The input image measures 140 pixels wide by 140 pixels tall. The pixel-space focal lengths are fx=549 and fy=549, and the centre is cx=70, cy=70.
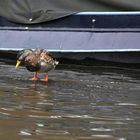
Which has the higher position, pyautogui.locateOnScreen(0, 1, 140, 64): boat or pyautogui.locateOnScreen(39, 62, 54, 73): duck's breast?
pyautogui.locateOnScreen(0, 1, 140, 64): boat

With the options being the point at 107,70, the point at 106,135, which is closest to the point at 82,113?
the point at 106,135

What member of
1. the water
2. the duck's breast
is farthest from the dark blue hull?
the duck's breast

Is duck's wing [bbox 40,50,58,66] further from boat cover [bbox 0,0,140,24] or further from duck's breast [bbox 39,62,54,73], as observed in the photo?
boat cover [bbox 0,0,140,24]

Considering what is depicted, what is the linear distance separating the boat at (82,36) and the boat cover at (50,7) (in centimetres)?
5

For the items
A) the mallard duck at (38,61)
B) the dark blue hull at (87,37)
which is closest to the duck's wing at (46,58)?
the mallard duck at (38,61)

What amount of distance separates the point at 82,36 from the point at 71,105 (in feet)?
12.8

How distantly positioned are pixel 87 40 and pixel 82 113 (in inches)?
169

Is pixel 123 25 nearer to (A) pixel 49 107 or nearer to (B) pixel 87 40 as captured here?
(B) pixel 87 40

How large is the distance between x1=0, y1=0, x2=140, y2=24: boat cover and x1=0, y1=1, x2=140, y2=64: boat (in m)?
0.05

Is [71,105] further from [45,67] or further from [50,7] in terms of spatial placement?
[50,7]

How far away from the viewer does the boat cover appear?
9.76 metres

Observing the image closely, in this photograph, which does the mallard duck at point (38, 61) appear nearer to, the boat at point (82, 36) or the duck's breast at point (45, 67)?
the duck's breast at point (45, 67)

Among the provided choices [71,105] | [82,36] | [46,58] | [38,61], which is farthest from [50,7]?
[71,105]

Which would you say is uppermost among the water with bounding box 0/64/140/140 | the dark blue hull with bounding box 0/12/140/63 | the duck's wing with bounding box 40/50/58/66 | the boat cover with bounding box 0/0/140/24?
the boat cover with bounding box 0/0/140/24
